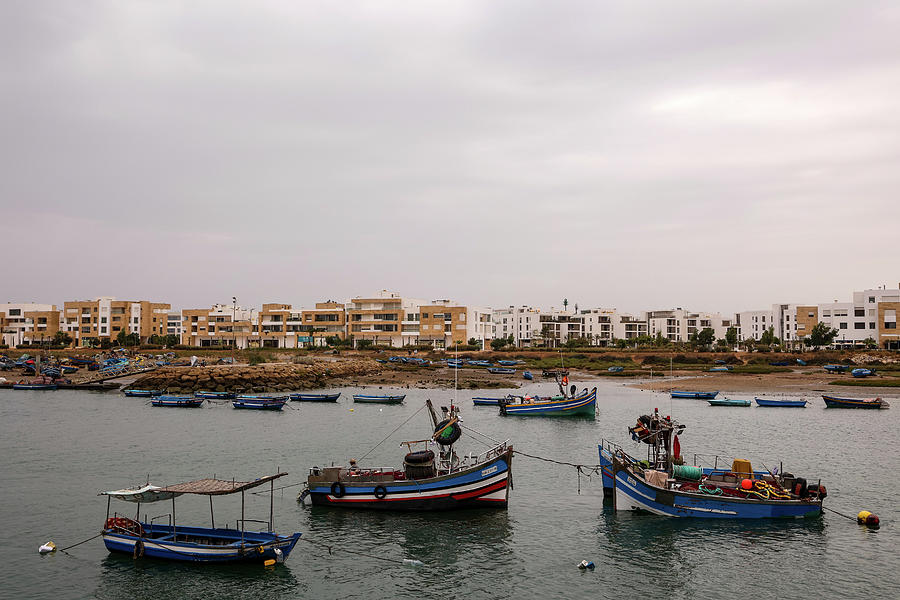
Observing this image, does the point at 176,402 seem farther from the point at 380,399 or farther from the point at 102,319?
the point at 102,319

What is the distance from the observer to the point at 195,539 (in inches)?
1063

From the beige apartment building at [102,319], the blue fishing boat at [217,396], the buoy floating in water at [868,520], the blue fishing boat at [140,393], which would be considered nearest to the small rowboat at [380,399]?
the blue fishing boat at [217,396]

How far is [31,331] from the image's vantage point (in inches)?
6993

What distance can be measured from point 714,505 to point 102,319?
175 metres

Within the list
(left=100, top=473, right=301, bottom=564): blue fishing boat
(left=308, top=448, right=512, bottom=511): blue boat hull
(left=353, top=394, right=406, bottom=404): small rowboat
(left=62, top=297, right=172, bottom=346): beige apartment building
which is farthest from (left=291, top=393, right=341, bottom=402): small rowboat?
(left=62, top=297, right=172, bottom=346): beige apartment building

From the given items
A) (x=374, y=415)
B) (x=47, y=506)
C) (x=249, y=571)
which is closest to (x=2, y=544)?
(x=47, y=506)

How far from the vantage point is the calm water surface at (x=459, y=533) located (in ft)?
82.1

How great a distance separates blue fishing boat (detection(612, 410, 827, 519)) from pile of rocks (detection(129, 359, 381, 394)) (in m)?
71.8

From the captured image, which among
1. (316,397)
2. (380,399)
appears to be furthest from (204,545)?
(316,397)

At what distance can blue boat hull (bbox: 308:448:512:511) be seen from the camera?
1298 inches

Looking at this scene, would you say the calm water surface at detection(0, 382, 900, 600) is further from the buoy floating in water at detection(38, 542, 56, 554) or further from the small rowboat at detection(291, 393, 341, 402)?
the small rowboat at detection(291, 393, 341, 402)

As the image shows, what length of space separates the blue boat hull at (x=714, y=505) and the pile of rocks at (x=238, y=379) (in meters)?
72.6

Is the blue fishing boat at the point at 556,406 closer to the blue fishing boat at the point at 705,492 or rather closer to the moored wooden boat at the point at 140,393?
the blue fishing boat at the point at 705,492

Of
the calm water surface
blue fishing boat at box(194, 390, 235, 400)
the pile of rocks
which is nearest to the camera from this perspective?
the calm water surface
